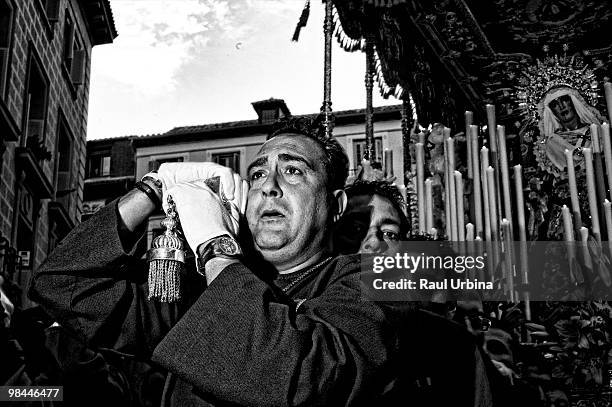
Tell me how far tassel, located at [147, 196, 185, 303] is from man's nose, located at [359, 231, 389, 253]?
1208 millimetres

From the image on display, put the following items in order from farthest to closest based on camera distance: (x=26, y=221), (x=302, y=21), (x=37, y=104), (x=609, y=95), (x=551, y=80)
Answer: (x=37, y=104) → (x=26, y=221) → (x=302, y=21) → (x=551, y=80) → (x=609, y=95)

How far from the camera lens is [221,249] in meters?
2.22

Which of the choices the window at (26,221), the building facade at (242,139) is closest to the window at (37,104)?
the window at (26,221)

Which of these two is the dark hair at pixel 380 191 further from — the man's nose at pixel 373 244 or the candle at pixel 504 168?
the candle at pixel 504 168

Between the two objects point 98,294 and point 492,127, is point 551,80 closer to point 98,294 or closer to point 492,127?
point 492,127

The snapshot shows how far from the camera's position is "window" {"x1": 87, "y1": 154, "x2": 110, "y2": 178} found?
3612 centimetres

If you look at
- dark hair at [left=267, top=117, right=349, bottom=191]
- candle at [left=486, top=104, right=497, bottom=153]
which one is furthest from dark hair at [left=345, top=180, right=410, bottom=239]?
candle at [left=486, top=104, right=497, bottom=153]

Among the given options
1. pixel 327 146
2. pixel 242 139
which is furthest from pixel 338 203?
pixel 242 139

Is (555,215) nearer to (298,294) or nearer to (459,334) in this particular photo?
(459,334)

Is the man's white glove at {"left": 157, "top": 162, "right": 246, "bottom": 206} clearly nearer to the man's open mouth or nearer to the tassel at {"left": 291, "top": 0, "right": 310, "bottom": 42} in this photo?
the man's open mouth

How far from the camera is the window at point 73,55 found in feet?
56.7

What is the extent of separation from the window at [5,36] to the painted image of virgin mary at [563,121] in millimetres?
9086

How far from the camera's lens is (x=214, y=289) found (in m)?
2.10

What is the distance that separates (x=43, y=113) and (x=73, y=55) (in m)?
3.53
